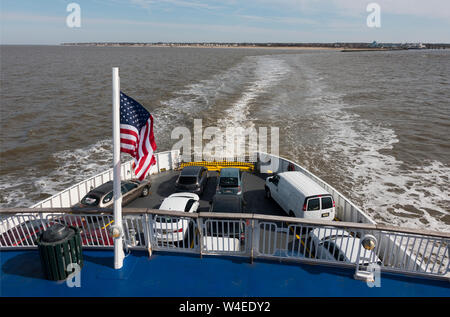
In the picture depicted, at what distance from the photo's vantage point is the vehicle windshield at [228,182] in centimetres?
1460

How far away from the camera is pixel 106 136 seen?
34.2 m

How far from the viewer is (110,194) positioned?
46.1 feet

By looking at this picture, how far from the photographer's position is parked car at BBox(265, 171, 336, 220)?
12.3 m

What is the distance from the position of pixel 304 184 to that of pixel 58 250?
31.9 feet

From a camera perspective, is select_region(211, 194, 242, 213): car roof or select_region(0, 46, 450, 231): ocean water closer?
select_region(211, 194, 242, 213): car roof

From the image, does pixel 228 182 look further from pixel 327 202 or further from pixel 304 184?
pixel 327 202

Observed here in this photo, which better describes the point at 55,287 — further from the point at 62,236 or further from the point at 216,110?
the point at 216,110

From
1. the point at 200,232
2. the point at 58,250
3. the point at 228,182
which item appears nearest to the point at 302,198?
the point at 228,182

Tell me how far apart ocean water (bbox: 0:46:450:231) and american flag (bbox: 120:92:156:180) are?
52.0ft

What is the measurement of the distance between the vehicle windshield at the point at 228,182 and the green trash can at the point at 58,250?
8.65 m

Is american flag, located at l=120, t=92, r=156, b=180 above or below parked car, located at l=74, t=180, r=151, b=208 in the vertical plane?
above

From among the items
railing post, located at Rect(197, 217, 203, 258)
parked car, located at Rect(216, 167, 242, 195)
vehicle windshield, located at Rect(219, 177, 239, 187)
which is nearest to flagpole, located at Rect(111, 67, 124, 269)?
railing post, located at Rect(197, 217, 203, 258)

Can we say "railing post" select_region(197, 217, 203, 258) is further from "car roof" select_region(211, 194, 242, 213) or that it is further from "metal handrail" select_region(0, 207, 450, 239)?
"car roof" select_region(211, 194, 242, 213)
